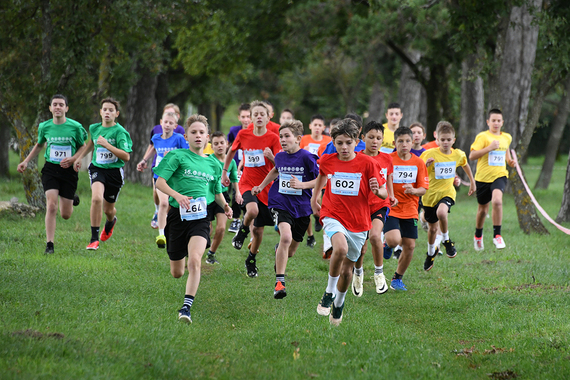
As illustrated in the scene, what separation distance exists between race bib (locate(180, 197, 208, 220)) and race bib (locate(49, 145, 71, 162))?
12.1 feet

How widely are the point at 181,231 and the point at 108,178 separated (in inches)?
138

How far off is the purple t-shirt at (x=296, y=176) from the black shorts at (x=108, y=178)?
2952mm

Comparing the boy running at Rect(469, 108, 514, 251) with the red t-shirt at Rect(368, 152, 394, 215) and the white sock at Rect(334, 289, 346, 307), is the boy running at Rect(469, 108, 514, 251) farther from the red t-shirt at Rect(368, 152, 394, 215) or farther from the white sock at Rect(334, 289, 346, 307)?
the white sock at Rect(334, 289, 346, 307)

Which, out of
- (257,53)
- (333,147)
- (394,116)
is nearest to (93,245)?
(333,147)

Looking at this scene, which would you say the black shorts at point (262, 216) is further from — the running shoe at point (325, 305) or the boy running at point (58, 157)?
the boy running at point (58, 157)

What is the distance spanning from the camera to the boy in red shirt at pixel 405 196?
869 centimetres

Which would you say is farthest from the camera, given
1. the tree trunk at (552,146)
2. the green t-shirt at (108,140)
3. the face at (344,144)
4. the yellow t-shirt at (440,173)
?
the tree trunk at (552,146)

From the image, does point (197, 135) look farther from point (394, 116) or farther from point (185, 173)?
point (394, 116)

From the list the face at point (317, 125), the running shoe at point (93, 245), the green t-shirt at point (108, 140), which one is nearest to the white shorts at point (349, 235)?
the green t-shirt at point (108, 140)

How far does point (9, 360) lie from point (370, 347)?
9.93 feet

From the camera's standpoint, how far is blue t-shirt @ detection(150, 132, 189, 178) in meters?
11.3

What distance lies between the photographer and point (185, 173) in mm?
7035

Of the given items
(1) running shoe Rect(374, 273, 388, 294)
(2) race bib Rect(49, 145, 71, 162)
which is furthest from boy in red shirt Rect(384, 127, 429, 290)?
(2) race bib Rect(49, 145, 71, 162)

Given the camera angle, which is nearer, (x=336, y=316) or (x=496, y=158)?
(x=336, y=316)
